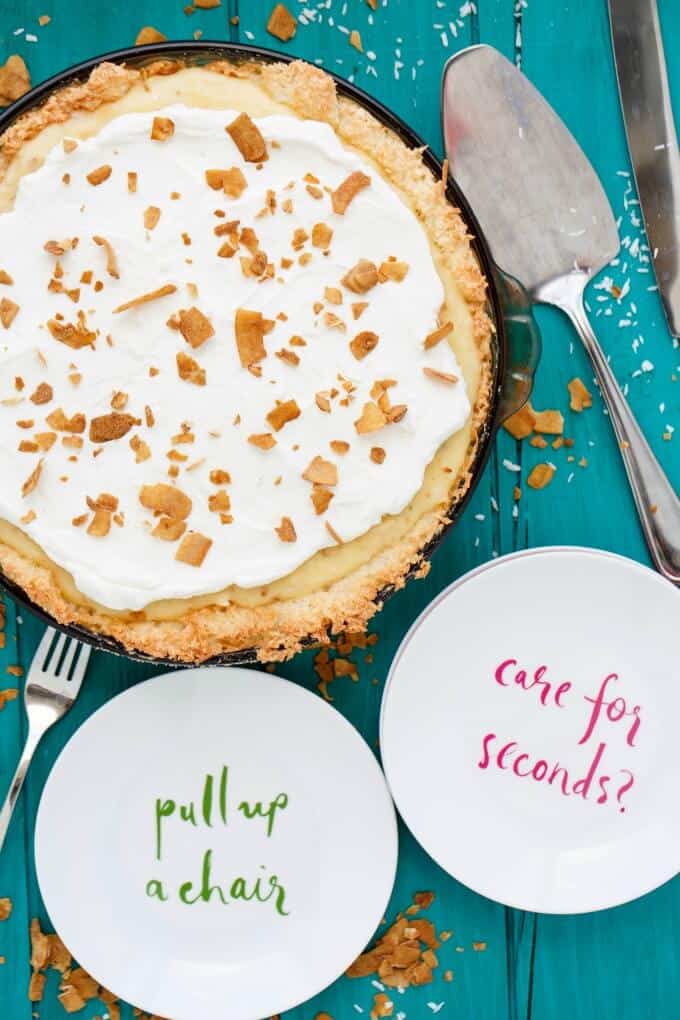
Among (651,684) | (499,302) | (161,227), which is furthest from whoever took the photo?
(651,684)

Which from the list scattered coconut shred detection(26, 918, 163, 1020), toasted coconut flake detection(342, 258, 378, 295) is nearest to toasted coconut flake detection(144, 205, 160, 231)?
toasted coconut flake detection(342, 258, 378, 295)

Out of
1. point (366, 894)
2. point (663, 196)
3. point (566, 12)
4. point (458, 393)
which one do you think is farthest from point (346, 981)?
point (566, 12)

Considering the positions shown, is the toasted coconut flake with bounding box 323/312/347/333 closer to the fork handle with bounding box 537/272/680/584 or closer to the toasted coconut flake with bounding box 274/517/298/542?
the toasted coconut flake with bounding box 274/517/298/542

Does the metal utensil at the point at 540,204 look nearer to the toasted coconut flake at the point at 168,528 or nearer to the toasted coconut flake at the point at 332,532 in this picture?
the toasted coconut flake at the point at 332,532

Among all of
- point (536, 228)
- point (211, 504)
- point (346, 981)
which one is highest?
point (536, 228)

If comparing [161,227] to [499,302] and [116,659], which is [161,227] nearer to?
[499,302]

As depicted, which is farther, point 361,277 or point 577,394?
point 577,394

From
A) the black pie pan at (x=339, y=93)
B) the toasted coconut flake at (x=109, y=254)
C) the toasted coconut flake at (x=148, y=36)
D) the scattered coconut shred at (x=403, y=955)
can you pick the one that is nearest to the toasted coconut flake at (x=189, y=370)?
the toasted coconut flake at (x=109, y=254)

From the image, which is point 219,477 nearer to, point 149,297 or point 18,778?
point 149,297

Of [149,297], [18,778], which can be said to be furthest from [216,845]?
[149,297]
